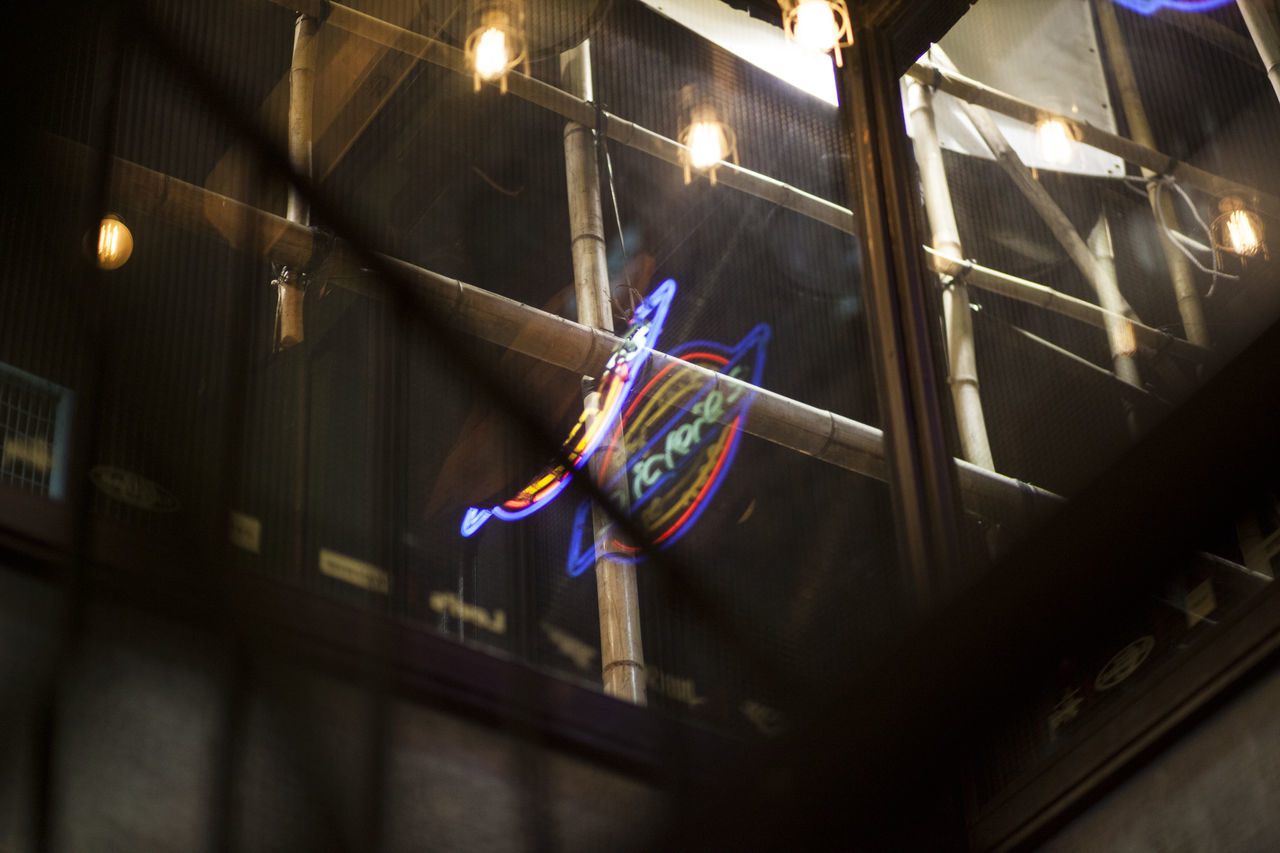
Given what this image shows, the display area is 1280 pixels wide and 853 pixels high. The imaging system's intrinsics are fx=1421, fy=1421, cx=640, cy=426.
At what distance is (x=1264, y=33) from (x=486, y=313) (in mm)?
1398

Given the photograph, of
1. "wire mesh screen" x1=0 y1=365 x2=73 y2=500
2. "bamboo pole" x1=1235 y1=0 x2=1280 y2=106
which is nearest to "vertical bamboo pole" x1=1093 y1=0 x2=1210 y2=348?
"bamboo pole" x1=1235 y1=0 x2=1280 y2=106

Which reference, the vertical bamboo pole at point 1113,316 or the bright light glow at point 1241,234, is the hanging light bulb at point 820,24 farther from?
the bright light glow at point 1241,234

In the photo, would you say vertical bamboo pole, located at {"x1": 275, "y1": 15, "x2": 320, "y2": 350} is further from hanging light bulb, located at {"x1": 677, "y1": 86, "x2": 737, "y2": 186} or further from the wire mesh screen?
hanging light bulb, located at {"x1": 677, "y1": 86, "x2": 737, "y2": 186}

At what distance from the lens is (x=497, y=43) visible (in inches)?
114

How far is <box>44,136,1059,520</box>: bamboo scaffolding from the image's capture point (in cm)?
219

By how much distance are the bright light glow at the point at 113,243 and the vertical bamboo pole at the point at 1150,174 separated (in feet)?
5.37

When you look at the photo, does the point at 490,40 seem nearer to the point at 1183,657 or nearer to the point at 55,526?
the point at 55,526

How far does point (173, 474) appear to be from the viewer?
2018 millimetres

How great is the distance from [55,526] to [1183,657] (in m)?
1.30

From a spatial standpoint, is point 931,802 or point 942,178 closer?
point 931,802

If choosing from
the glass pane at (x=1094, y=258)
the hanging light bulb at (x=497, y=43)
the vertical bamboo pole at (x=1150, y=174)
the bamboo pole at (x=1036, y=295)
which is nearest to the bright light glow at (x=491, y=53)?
the hanging light bulb at (x=497, y=43)

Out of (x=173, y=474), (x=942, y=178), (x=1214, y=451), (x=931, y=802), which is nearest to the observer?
(x=1214, y=451)

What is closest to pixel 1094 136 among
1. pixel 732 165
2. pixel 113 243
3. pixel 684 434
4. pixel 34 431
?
pixel 732 165

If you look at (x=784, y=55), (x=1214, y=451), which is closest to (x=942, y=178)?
(x=784, y=55)
